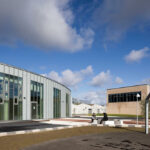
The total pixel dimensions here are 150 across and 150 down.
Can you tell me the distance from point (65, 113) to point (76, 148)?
34116 mm

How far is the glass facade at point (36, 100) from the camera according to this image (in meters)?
33.0

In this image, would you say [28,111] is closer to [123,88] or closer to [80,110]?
[123,88]

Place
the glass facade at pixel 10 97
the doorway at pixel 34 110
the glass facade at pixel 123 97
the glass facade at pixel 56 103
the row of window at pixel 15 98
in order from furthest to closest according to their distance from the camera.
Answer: the glass facade at pixel 123 97, the glass facade at pixel 56 103, the doorway at pixel 34 110, the row of window at pixel 15 98, the glass facade at pixel 10 97

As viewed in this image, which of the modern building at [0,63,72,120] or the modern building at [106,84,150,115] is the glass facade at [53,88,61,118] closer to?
the modern building at [0,63,72,120]

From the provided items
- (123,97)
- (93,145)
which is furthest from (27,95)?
(123,97)

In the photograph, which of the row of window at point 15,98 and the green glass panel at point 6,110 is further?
the green glass panel at point 6,110

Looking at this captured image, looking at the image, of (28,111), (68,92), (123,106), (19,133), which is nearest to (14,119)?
(28,111)

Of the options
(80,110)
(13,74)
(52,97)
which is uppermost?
(13,74)

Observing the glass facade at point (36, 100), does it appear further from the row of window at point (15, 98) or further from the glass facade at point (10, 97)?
the glass facade at point (10, 97)

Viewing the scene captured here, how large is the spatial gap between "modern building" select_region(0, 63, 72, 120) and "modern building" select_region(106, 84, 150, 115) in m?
25.0

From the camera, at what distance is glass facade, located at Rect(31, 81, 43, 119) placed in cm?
3303

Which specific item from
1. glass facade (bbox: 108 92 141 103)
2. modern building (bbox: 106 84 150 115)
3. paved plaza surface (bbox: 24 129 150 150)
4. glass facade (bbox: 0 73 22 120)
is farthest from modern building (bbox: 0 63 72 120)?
glass facade (bbox: 108 92 141 103)

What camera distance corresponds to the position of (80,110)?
82188 millimetres

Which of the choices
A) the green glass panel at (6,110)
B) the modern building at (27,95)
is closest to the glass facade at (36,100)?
the modern building at (27,95)
